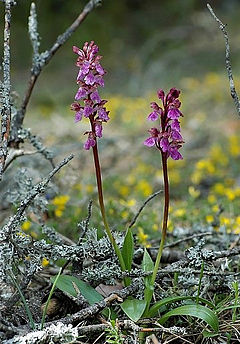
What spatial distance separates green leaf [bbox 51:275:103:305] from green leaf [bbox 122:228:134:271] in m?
0.15

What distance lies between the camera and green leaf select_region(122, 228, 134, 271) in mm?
2014

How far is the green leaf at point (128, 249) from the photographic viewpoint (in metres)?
2.01

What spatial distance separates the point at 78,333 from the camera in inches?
72.1

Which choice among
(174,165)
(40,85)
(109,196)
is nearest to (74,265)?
(109,196)

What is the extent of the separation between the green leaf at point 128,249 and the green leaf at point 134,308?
15 centimetres

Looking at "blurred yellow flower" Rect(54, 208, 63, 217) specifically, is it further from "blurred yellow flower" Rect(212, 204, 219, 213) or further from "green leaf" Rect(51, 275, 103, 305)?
"green leaf" Rect(51, 275, 103, 305)

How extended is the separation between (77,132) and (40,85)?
12.3 feet

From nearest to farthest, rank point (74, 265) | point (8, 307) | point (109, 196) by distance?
point (8, 307) < point (74, 265) < point (109, 196)

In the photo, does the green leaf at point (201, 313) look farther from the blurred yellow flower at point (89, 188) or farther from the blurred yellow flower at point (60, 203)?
the blurred yellow flower at point (89, 188)

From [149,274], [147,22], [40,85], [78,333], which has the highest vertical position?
[147,22]

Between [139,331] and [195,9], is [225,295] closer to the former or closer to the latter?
[139,331]

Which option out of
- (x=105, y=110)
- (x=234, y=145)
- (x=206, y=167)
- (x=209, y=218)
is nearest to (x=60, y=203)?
(x=209, y=218)

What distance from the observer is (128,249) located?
6.66 feet

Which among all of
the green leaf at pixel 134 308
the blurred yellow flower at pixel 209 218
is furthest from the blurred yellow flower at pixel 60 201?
the green leaf at pixel 134 308
